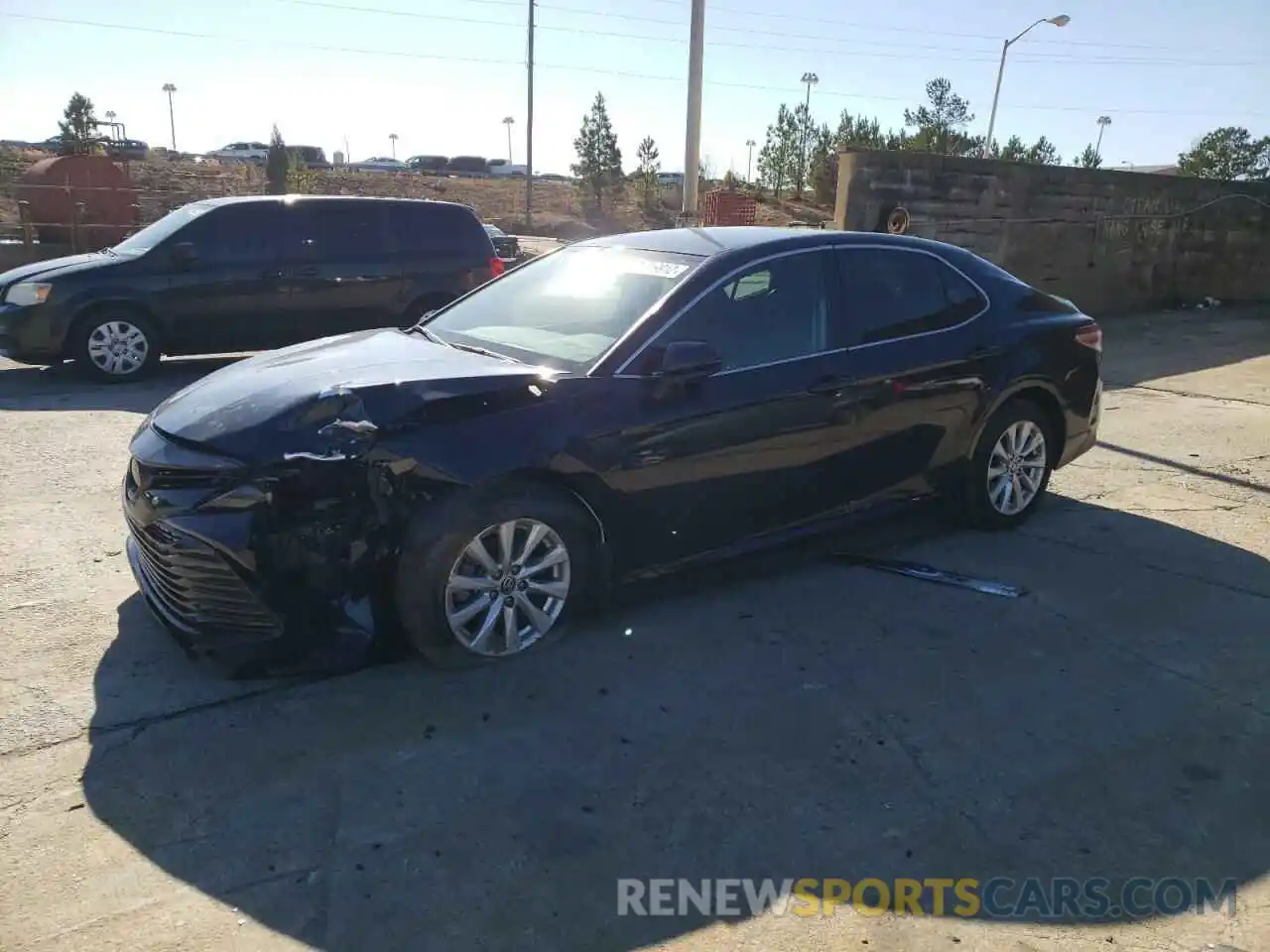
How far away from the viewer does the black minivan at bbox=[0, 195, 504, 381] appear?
9.05 meters

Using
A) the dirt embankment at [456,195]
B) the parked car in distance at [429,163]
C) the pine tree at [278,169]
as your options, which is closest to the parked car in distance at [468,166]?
the parked car in distance at [429,163]

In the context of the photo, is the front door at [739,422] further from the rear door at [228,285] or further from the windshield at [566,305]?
the rear door at [228,285]

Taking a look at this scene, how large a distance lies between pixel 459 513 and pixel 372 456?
1.23ft

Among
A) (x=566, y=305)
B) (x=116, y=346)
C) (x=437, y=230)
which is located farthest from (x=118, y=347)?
(x=566, y=305)

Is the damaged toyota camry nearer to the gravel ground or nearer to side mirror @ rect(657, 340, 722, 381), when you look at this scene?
side mirror @ rect(657, 340, 722, 381)

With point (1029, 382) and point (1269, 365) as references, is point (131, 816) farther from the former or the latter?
point (1269, 365)

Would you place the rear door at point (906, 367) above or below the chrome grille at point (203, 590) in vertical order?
above

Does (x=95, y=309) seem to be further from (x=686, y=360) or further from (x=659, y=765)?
(x=659, y=765)

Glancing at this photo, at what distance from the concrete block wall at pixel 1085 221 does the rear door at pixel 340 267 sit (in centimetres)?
530

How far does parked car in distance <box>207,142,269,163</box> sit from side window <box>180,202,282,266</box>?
64880 millimetres

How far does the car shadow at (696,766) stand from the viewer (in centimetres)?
277

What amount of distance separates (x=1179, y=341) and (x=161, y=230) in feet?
39.9

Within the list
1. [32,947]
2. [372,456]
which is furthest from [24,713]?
[372,456]

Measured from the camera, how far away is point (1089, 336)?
19.4 ft
